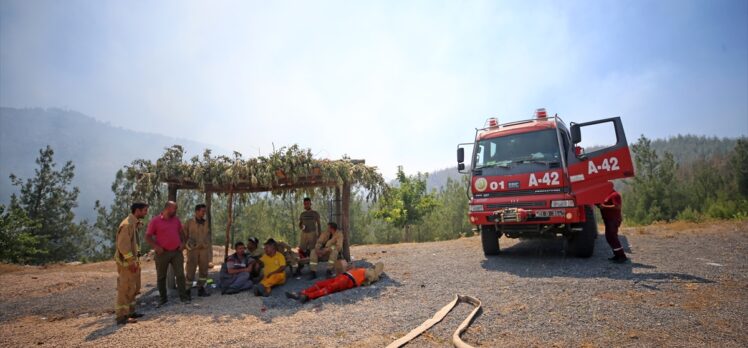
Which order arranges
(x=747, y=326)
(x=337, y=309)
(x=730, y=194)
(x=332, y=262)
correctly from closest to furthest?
(x=747, y=326) → (x=337, y=309) → (x=332, y=262) → (x=730, y=194)

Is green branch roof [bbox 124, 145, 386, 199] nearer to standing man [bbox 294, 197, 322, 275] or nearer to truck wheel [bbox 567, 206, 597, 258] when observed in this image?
standing man [bbox 294, 197, 322, 275]

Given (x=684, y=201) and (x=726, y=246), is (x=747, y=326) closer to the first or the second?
(x=726, y=246)

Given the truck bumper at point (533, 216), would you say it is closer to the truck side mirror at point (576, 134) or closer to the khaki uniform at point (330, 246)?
the truck side mirror at point (576, 134)

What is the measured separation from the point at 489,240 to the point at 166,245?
21.8 ft

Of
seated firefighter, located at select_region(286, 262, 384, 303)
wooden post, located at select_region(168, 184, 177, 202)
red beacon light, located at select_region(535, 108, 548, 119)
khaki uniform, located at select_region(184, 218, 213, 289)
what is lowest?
seated firefighter, located at select_region(286, 262, 384, 303)

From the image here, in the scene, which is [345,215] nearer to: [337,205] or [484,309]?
[337,205]

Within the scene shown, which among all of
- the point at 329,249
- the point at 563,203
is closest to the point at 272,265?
the point at 329,249

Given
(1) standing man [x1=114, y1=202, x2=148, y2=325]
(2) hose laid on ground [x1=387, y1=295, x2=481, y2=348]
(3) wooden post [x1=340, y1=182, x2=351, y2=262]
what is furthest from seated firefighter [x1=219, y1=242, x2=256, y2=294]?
(2) hose laid on ground [x1=387, y1=295, x2=481, y2=348]

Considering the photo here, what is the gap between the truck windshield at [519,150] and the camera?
23.8ft

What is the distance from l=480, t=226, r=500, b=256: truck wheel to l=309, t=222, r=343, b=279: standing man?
3.28 m

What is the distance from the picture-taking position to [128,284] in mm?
5535

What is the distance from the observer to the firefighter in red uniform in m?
6.86

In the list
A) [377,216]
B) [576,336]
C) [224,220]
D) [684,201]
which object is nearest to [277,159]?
[576,336]

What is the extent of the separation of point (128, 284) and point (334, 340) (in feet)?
11.7
